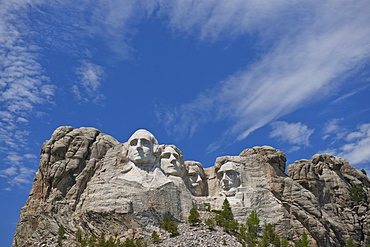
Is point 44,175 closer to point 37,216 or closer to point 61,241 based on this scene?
point 37,216

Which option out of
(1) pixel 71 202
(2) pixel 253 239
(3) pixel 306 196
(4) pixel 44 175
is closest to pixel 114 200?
(1) pixel 71 202

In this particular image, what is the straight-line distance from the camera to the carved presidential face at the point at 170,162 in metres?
42.9

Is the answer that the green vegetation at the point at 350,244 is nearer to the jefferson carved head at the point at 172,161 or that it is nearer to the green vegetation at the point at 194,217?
the green vegetation at the point at 194,217

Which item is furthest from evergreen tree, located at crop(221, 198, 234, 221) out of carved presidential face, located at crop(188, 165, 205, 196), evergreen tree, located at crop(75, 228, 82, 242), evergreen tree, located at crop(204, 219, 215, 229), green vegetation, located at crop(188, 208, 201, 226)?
evergreen tree, located at crop(75, 228, 82, 242)

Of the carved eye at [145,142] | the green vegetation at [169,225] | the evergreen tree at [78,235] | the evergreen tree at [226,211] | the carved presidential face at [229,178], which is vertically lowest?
the evergreen tree at [78,235]

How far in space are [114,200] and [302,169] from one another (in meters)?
17.7

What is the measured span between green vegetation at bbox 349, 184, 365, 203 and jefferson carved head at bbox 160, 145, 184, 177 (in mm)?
16430

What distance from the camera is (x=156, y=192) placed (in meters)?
39.7

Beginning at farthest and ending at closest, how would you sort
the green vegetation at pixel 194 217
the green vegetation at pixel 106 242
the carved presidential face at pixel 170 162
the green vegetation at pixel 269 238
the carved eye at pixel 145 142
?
the carved presidential face at pixel 170 162 < the carved eye at pixel 145 142 < the green vegetation at pixel 194 217 < the green vegetation at pixel 269 238 < the green vegetation at pixel 106 242

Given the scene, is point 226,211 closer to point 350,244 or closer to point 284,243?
point 284,243

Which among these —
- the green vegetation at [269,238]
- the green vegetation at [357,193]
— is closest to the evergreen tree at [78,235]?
the green vegetation at [269,238]

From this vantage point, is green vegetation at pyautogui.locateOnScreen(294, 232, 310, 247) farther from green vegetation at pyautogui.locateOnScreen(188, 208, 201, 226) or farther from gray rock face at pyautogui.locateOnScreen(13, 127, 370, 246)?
green vegetation at pyautogui.locateOnScreen(188, 208, 201, 226)

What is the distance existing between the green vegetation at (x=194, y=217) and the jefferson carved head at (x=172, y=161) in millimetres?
4261

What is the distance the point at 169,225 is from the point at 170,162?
6744 mm
